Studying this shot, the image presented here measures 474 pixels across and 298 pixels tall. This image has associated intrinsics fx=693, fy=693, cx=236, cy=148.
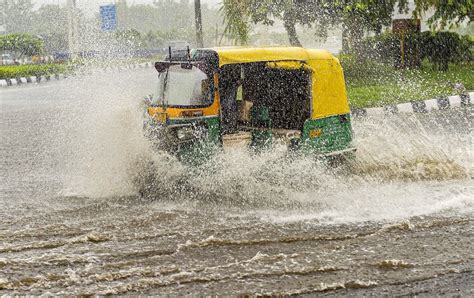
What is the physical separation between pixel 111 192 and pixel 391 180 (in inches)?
139

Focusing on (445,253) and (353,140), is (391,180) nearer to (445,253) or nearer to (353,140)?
(353,140)

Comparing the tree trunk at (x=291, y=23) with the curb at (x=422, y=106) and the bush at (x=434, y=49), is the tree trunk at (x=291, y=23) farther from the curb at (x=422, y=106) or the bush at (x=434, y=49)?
the curb at (x=422, y=106)

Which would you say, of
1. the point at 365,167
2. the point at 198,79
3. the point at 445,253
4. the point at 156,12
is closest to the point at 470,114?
the point at 365,167

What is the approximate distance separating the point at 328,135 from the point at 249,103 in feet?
3.71

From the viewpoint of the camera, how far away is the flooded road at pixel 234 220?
526 cm

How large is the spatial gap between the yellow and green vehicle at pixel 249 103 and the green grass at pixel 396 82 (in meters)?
7.50

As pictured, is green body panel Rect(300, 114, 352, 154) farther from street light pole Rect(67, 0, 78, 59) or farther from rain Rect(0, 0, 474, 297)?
street light pole Rect(67, 0, 78, 59)

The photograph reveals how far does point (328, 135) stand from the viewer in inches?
351

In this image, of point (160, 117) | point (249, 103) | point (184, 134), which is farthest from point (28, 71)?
point (184, 134)

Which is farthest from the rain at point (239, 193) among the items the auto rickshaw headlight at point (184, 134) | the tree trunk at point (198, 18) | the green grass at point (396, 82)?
the tree trunk at point (198, 18)

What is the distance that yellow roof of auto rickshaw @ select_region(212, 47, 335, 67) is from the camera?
26.6ft

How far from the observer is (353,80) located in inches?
877

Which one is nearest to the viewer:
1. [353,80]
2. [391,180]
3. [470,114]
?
[391,180]

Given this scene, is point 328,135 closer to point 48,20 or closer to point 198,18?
point 198,18
